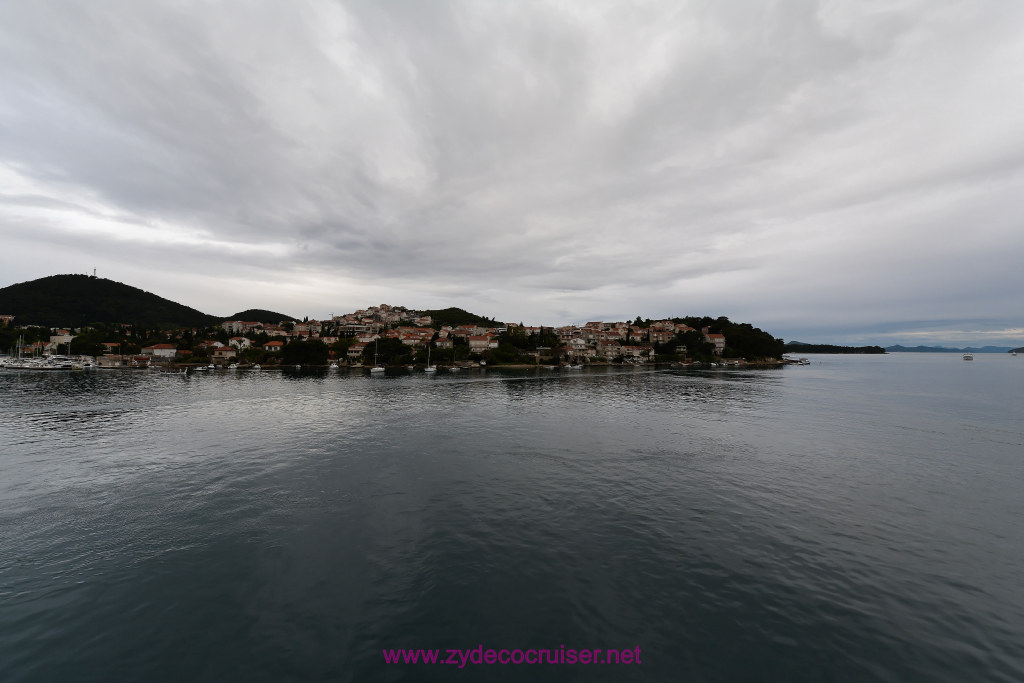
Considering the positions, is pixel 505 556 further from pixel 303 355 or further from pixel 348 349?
pixel 348 349

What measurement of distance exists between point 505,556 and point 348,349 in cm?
14208

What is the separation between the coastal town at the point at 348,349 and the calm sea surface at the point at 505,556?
302ft

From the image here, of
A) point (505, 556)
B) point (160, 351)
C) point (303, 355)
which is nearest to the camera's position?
point (505, 556)

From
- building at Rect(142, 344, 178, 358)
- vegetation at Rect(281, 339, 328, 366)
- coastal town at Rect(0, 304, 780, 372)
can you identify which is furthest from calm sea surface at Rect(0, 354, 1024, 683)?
building at Rect(142, 344, 178, 358)

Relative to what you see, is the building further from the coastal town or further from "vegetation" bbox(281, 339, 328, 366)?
"vegetation" bbox(281, 339, 328, 366)

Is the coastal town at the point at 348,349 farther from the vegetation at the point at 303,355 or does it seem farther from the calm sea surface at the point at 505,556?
the calm sea surface at the point at 505,556

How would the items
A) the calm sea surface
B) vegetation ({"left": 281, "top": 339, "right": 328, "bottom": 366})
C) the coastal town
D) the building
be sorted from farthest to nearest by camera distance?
1. vegetation ({"left": 281, "top": 339, "right": 328, "bottom": 366})
2. the building
3. the coastal town
4. the calm sea surface

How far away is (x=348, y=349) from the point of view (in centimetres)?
14238

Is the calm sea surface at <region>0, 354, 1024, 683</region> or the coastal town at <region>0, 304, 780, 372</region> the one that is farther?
the coastal town at <region>0, 304, 780, 372</region>

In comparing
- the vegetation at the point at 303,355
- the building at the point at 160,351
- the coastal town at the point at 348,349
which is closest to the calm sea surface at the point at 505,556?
the coastal town at the point at 348,349

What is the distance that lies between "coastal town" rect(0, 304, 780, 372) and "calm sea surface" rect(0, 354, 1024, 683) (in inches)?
3620

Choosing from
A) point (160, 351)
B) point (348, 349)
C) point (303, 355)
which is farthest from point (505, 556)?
point (160, 351)

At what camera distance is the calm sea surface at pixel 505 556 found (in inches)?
397

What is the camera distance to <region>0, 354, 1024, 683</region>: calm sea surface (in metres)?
10.1
